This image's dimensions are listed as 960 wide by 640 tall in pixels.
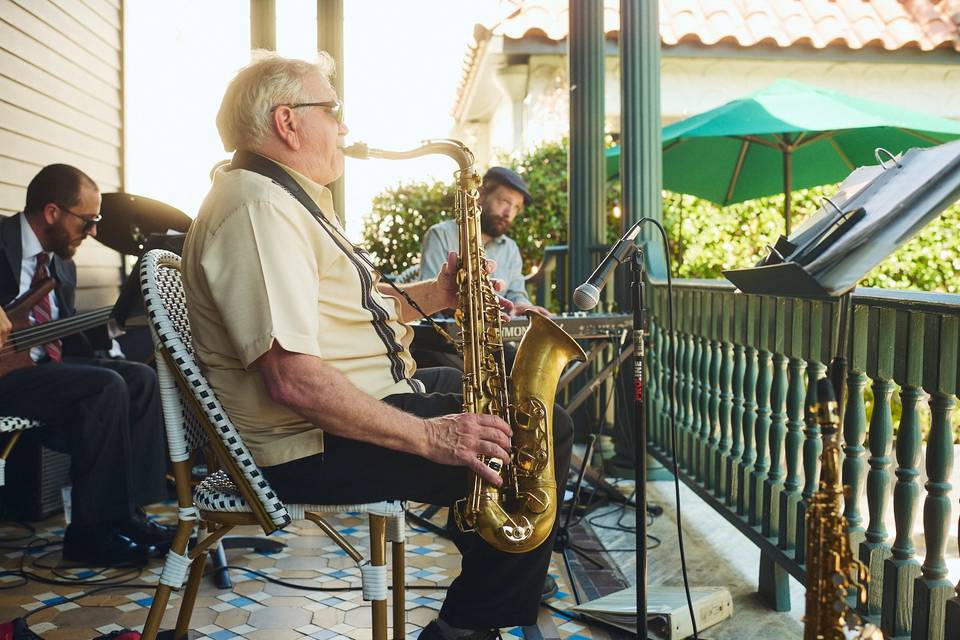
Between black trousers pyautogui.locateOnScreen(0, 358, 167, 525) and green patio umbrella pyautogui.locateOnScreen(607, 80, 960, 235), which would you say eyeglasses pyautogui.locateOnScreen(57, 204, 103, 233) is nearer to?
black trousers pyautogui.locateOnScreen(0, 358, 167, 525)

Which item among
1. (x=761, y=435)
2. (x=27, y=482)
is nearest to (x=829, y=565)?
(x=761, y=435)

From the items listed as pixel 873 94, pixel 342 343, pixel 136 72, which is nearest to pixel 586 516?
pixel 342 343

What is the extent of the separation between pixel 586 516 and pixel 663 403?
2.43ft

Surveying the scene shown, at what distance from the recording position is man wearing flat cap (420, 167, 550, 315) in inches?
173

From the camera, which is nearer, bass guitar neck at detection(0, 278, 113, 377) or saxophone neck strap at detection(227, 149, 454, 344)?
saxophone neck strap at detection(227, 149, 454, 344)

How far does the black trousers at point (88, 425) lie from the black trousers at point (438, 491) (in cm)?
166

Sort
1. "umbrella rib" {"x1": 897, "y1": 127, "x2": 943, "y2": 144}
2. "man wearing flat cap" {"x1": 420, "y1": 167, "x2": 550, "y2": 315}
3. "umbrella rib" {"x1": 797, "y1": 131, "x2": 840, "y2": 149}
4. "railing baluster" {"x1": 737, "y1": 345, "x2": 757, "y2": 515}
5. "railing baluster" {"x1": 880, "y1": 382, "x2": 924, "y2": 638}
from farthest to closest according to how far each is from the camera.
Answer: "umbrella rib" {"x1": 797, "y1": 131, "x2": 840, "y2": 149}, "umbrella rib" {"x1": 897, "y1": 127, "x2": 943, "y2": 144}, "man wearing flat cap" {"x1": 420, "y1": 167, "x2": 550, "y2": 315}, "railing baluster" {"x1": 737, "y1": 345, "x2": 757, "y2": 515}, "railing baluster" {"x1": 880, "y1": 382, "x2": 924, "y2": 638}

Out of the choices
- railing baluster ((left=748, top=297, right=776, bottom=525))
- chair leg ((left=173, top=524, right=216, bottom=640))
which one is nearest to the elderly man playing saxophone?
chair leg ((left=173, top=524, right=216, bottom=640))

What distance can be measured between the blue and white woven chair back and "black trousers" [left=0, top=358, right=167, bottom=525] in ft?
4.42

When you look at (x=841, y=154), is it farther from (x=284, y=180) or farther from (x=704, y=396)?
(x=284, y=180)

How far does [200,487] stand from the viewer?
6.91 feet

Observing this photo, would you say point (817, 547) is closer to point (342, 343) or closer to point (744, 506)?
point (342, 343)

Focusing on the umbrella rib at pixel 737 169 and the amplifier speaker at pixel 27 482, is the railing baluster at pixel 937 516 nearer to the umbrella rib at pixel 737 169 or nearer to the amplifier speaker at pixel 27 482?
the amplifier speaker at pixel 27 482

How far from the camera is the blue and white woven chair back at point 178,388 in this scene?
Result: 75.5 inches
